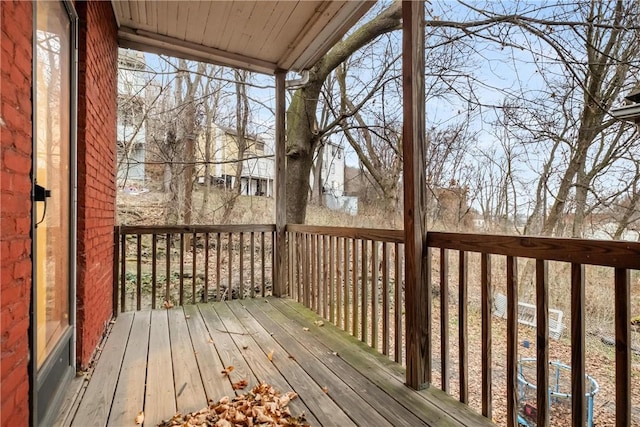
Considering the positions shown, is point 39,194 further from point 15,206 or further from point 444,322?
point 444,322

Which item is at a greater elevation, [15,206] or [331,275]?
[15,206]

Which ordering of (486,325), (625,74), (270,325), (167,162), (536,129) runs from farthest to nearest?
(167,162), (536,129), (625,74), (270,325), (486,325)

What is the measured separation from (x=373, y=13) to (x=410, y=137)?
395cm

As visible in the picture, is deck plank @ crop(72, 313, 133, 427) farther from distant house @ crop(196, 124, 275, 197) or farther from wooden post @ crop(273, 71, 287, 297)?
distant house @ crop(196, 124, 275, 197)

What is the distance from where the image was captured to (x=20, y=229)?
43.9 inches

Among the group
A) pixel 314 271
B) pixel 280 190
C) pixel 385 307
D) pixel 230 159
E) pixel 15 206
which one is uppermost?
pixel 230 159

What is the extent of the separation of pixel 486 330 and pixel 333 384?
3.01ft

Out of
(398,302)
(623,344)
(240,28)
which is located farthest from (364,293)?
(240,28)

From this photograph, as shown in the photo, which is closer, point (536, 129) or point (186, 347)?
point (186, 347)

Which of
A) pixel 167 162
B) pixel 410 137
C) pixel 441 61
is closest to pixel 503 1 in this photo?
pixel 441 61

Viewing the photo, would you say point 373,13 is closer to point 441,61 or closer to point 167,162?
point 441,61

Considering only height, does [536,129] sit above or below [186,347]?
above

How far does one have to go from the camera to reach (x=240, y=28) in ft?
10.1

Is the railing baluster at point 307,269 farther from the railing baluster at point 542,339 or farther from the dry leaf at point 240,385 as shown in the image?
the railing baluster at point 542,339
